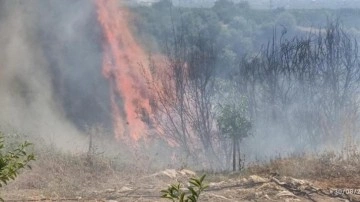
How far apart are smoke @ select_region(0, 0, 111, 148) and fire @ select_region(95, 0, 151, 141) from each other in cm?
45

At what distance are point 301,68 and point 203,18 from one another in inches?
554

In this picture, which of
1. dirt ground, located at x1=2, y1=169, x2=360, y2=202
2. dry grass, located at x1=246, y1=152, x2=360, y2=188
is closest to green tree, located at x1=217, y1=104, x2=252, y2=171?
dry grass, located at x1=246, y1=152, x2=360, y2=188

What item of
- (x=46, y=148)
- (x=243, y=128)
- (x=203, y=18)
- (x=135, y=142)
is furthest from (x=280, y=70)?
(x=203, y=18)

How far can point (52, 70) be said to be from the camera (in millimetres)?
20250

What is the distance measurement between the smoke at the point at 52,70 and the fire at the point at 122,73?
0.45 m

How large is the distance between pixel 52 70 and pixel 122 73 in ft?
10.4

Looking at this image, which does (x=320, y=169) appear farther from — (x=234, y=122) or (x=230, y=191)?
(x=234, y=122)

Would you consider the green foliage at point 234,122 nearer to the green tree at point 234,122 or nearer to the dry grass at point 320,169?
the green tree at point 234,122

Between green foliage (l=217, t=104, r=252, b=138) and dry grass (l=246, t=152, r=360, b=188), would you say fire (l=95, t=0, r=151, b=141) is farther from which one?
dry grass (l=246, t=152, r=360, b=188)

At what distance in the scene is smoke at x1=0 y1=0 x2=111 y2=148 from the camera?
62.3 ft

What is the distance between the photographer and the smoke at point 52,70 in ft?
62.3

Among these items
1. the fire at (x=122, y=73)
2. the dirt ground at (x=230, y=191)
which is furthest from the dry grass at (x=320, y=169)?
the fire at (x=122, y=73)

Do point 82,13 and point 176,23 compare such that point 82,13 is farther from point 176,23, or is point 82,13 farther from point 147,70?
point 176,23

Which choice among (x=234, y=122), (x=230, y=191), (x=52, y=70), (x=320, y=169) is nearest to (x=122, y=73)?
(x=52, y=70)
